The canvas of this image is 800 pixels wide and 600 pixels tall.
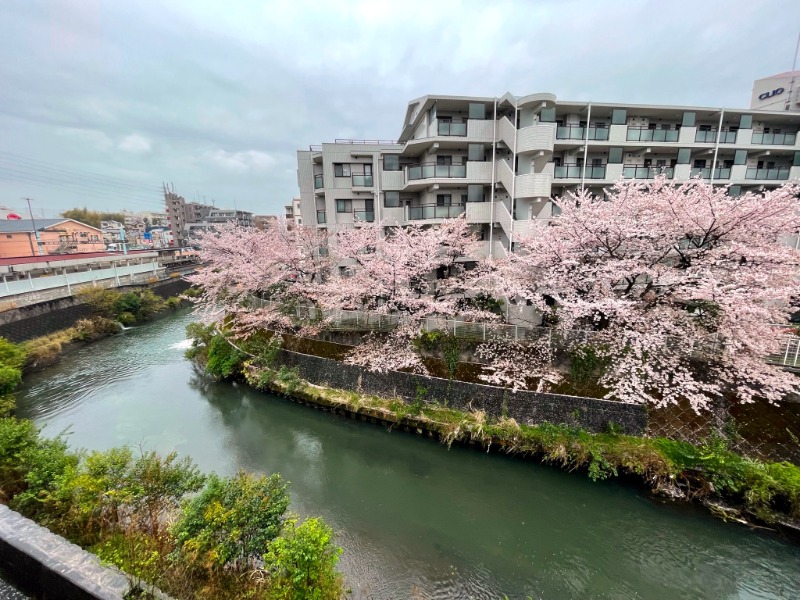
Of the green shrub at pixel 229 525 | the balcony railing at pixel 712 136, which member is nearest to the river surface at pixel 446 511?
the green shrub at pixel 229 525

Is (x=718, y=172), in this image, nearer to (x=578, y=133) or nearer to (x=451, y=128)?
(x=578, y=133)

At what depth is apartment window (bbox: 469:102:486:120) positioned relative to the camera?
14828 millimetres

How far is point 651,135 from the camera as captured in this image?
15.9 m

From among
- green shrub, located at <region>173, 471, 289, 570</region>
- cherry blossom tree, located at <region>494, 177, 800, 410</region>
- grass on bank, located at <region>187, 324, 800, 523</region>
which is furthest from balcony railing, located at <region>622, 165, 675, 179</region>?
green shrub, located at <region>173, 471, 289, 570</region>

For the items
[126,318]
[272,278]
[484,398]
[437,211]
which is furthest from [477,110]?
[126,318]

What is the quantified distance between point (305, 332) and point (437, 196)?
9.64 m

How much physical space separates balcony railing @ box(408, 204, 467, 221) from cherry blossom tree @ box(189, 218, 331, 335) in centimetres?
525

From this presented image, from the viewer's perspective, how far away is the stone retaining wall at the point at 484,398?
28.5 ft

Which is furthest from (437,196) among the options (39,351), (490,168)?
(39,351)

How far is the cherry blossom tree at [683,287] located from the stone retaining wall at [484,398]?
2.19 feet

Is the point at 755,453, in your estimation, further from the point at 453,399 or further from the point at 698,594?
the point at 453,399

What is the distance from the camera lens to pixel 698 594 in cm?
596

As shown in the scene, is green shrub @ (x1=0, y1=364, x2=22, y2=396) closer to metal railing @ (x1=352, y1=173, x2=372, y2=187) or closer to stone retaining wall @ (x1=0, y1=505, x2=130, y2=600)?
stone retaining wall @ (x1=0, y1=505, x2=130, y2=600)

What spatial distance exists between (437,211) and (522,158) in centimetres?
465
